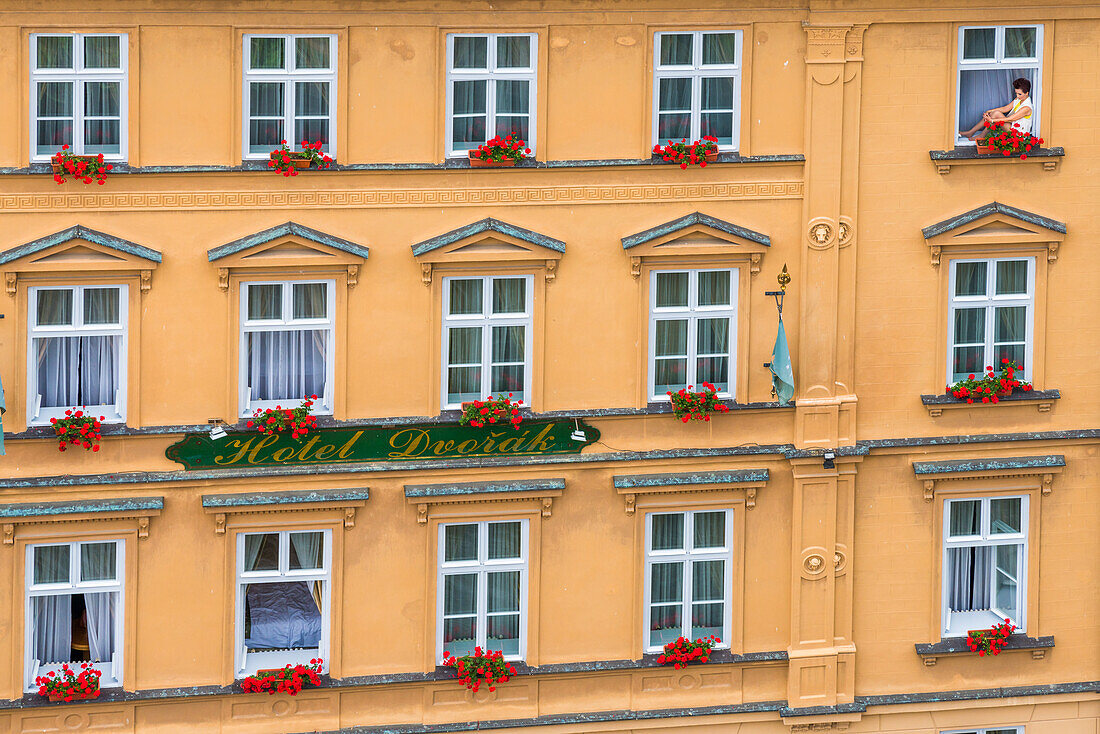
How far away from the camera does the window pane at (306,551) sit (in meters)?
24.9

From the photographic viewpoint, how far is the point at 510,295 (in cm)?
2481

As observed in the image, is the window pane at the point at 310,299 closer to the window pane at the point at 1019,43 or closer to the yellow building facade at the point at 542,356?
the yellow building facade at the point at 542,356

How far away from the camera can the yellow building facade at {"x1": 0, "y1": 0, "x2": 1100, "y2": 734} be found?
78.3 ft

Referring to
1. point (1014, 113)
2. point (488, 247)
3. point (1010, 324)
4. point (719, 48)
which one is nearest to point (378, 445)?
point (488, 247)

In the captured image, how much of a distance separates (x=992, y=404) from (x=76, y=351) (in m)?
12.6

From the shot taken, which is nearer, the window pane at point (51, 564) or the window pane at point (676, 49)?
the window pane at point (51, 564)

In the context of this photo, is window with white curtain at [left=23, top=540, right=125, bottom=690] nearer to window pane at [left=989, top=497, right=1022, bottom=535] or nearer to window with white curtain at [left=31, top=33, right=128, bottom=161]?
window with white curtain at [left=31, top=33, right=128, bottom=161]

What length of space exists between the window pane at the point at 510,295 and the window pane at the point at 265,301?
2875mm

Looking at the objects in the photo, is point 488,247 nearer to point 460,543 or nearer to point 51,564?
point 460,543

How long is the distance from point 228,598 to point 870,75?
11.2 metres

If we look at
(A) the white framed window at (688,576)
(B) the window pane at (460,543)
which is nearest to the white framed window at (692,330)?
(A) the white framed window at (688,576)

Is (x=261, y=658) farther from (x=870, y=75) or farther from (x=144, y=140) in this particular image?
(x=870, y=75)

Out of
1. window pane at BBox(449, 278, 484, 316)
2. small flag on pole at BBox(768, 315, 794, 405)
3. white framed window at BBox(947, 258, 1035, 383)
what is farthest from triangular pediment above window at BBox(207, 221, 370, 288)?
white framed window at BBox(947, 258, 1035, 383)

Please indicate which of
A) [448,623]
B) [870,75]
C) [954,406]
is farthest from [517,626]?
[870,75]
